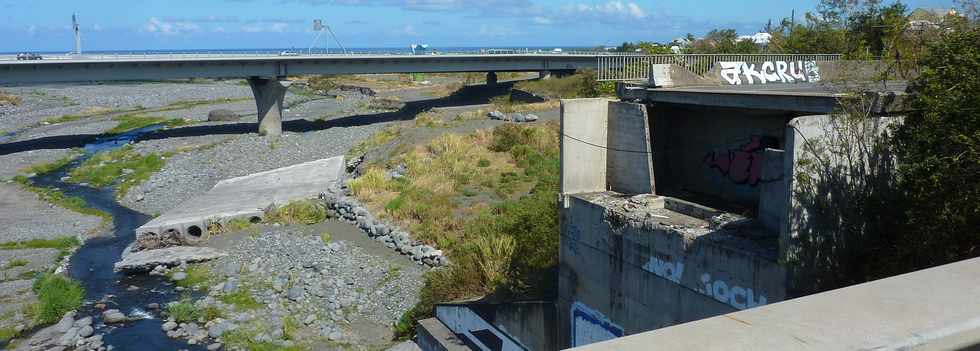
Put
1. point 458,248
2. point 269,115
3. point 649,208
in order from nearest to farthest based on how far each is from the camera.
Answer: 1. point 649,208
2. point 458,248
3. point 269,115

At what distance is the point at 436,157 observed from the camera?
35.3 metres

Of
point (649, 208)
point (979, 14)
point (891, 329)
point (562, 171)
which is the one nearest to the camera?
point (891, 329)

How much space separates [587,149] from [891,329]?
37.0ft

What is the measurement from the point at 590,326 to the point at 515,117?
1230 inches

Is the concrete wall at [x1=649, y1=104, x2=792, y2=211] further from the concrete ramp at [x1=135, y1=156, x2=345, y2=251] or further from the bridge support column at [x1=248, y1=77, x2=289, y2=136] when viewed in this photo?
the bridge support column at [x1=248, y1=77, x2=289, y2=136]

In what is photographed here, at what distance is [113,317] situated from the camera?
19.6 m

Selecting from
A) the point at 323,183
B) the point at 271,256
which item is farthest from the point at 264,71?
the point at 271,256

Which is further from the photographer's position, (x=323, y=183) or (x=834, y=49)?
(x=323, y=183)

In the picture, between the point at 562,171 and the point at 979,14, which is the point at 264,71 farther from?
the point at 979,14

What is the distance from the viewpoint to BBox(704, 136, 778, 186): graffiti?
13.2 m

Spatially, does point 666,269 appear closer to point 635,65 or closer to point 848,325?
point 635,65

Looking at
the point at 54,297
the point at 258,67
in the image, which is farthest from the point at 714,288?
the point at 258,67

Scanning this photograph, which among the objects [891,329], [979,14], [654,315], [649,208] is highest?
[979,14]

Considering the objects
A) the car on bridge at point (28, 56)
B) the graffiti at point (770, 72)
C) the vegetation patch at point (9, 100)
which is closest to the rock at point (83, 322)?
the graffiti at point (770, 72)
